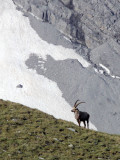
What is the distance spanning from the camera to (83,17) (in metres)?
139

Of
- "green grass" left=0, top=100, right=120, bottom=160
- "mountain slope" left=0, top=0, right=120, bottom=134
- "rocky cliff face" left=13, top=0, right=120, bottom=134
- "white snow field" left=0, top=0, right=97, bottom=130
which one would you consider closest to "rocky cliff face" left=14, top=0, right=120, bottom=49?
"rocky cliff face" left=13, top=0, right=120, bottom=134

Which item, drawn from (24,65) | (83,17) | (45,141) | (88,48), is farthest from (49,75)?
(45,141)

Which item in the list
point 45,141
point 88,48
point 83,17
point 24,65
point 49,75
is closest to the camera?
point 45,141

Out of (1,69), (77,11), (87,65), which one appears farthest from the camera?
(77,11)

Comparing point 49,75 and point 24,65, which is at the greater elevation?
point 24,65

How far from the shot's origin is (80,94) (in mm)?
101812

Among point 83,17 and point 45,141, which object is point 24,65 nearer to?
point 83,17

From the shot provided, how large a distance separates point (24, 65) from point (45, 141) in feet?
305

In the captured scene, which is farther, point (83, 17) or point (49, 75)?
point (83, 17)

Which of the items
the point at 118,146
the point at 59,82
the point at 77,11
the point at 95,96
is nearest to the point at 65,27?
the point at 77,11

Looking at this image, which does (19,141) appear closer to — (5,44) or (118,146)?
(118,146)

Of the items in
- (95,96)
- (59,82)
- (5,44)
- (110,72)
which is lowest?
(95,96)

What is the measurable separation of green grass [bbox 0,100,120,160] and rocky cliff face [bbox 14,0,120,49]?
10824cm

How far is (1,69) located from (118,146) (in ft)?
291
